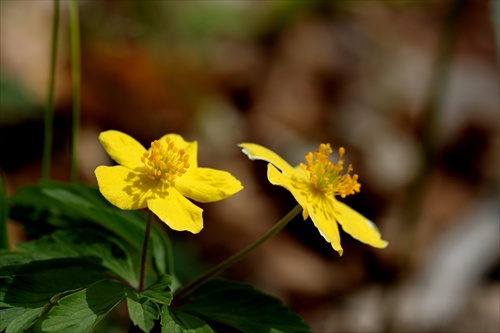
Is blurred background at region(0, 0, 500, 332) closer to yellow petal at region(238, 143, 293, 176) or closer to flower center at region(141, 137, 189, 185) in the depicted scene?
yellow petal at region(238, 143, 293, 176)

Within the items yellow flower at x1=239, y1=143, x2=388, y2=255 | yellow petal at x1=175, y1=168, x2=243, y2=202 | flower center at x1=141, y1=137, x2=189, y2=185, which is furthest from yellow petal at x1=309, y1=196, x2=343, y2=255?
flower center at x1=141, y1=137, x2=189, y2=185

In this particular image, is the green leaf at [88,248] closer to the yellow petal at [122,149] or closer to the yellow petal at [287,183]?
the yellow petal at [122,149]

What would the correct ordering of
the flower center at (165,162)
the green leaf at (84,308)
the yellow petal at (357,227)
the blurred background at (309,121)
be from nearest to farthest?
the green leaf at (84,308) < the flower center at (165,162) < the yellow petal at (357,227) < the blurred background at (309,121)

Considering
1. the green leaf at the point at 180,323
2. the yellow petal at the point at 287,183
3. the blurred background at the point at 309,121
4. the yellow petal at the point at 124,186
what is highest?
the blurred background at the point at 309,121

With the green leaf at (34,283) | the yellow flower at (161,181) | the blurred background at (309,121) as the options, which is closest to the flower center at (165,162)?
the yellow flower at (161,181)

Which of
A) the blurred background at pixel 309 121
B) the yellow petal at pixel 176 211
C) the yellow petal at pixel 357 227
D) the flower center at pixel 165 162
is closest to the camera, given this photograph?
the yellow petal at pixel 176 211
